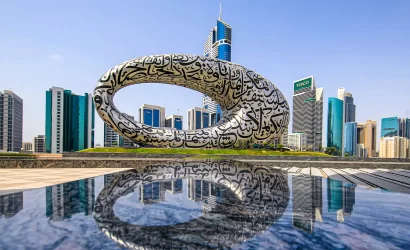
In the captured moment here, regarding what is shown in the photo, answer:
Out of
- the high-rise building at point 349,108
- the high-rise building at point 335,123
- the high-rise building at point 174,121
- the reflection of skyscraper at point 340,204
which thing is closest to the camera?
the reflection of skyscraper at point 340,204

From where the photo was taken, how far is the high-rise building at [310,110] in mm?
77438

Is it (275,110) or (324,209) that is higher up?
(275,110)

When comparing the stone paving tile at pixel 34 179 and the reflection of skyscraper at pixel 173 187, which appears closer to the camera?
the reflection of skyscraper at pixel 173 187

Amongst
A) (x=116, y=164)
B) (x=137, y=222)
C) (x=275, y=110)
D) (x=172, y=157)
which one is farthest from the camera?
(x=275, y=110)

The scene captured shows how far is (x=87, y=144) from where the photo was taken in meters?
52.7

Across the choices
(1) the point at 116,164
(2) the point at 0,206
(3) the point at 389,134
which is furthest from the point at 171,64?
(3) the point at 389,134

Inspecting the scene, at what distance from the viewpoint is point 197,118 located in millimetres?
92562

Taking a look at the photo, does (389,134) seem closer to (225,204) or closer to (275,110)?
(275,110)

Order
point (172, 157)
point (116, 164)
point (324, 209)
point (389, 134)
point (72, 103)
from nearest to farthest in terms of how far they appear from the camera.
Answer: point (324, 209)
point (116, 164)
point (172, 157)
point (72, 103)
point (389, 134)

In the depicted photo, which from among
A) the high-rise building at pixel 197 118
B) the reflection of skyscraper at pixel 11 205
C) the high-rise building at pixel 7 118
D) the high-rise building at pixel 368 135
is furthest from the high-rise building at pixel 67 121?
the high-rise building at pixel 368 135

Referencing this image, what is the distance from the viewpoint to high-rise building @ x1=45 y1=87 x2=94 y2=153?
4692cm

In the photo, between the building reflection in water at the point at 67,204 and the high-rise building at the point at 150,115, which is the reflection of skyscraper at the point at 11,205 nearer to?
the building reflection in water at the point at 67,204

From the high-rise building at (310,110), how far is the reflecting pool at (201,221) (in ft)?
266

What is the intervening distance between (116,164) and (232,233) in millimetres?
9780
